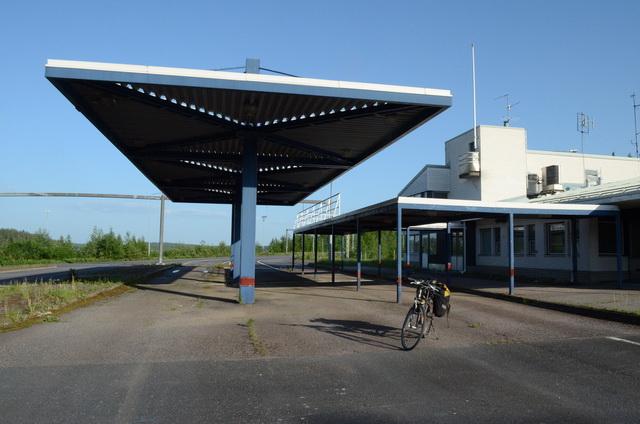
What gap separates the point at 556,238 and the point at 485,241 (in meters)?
5.70

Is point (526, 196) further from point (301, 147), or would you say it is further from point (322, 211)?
point (301, 147)

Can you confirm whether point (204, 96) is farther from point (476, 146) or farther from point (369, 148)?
point (476, 146)

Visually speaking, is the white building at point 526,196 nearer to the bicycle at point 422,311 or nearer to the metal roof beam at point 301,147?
the metal roof beam at point 301,147

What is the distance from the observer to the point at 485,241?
28.0m

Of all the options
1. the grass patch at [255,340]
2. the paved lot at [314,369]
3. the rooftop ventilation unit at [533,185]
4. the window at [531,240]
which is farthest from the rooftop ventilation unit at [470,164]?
the grass patch at [255,340]

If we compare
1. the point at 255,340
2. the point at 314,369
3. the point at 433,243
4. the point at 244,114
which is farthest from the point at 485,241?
the point at 314,369

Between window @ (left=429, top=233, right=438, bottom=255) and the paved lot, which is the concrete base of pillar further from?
window @ (left=429, top=233, right=438, bottom=255)

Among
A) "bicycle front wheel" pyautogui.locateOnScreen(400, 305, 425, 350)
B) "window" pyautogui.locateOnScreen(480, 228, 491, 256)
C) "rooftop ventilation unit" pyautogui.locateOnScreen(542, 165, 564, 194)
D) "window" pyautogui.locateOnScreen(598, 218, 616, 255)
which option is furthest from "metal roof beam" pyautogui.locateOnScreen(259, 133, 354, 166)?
"rooftop ventilation unit" pyautogui.locateOnScreen(542, 165, 564, 194)

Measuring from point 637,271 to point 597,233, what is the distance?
216 cm

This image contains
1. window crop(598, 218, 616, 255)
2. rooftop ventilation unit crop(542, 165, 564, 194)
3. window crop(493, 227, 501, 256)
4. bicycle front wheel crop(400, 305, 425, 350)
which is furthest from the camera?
window crop(493, 227, 501, 256)

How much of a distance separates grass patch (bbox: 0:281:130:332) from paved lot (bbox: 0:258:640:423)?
0.60 metres

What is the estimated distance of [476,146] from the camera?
2855 centimetres

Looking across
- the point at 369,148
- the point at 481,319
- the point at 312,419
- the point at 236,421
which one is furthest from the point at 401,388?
the point at 369,148

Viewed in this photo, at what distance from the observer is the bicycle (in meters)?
8.97
